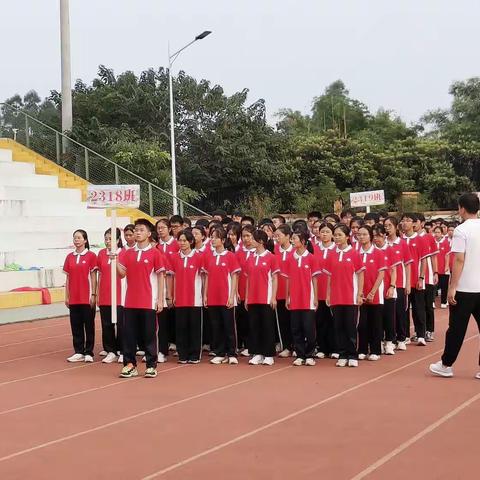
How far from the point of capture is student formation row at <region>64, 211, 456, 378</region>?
371 inches

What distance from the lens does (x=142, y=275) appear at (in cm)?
925

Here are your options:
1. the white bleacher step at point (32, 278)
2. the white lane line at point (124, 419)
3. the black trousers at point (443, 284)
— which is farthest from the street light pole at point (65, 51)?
the white lane line at point (124, 419)

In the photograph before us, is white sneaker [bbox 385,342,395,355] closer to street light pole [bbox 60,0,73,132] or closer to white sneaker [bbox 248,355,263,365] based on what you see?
white sneaker [bbox 248,355,263,365]

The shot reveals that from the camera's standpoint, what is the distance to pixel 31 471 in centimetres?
548

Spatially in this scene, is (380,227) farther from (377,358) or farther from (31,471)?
(31,471)

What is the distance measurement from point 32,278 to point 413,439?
43.4ft

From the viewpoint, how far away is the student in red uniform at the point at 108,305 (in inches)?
412

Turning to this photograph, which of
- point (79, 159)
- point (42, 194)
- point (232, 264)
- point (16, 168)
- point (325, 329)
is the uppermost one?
point (79, 159)

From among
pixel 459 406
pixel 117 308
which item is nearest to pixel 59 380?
pixel 117 308

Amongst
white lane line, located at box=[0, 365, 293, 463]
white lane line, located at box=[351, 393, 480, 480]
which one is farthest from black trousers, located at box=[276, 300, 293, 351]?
white lane line, located at box=[351, 393, 480, 480]

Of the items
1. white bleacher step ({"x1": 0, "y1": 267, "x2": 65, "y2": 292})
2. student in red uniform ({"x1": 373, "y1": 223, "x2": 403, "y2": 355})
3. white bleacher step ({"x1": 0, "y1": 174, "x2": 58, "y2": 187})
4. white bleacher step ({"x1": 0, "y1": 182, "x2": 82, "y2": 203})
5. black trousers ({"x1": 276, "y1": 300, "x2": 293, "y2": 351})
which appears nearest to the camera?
student in red uniform ({"x1": 373, "y1": 223, "x2": 403, "y2": 355})

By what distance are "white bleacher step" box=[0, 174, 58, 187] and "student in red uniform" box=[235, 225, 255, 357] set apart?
13.7 m

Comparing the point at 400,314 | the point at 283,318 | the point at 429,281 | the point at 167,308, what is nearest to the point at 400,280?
the point at 400,314

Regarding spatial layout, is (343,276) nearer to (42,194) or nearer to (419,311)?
(419,311)
